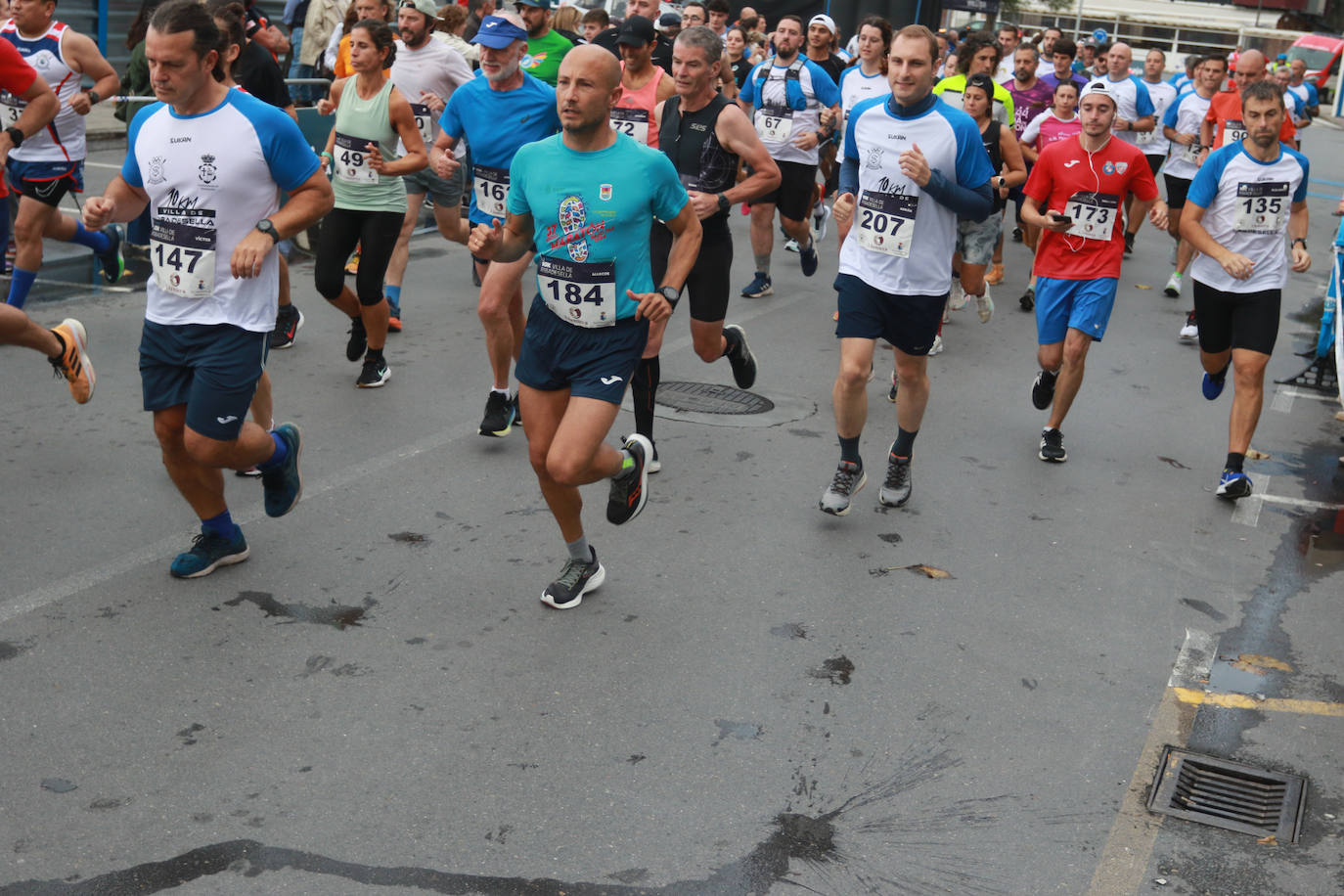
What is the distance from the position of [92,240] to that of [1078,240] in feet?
19.3

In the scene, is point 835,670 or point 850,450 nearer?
point 835,670

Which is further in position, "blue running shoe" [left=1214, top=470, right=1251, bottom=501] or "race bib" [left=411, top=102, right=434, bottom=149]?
"race bib" [left=411, top=102, right=434, bottom=149]

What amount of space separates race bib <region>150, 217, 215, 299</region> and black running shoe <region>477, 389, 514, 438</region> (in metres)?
2.32

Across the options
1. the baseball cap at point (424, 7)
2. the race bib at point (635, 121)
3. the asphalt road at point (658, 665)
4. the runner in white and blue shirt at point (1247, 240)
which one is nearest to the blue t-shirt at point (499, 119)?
the race bib at point (635, 121)

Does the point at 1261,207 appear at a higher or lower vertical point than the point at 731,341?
higher

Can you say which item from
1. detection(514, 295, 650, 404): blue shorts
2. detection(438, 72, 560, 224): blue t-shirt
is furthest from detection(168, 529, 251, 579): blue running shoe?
detection(438, 72, 560, 224): blue t-shirt

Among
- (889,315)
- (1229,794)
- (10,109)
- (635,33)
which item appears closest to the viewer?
(1229,794)

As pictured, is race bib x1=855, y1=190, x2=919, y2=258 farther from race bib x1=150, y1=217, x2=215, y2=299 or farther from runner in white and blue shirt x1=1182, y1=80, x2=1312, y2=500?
race bib x1=150, y1=217, x2=215, y2=299

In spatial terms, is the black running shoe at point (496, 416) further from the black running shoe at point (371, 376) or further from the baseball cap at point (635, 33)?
the baseball cap at point (635, 33)

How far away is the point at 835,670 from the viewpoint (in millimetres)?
4770

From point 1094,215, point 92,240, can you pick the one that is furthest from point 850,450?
point 92,240

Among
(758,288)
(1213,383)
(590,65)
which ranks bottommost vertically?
(758,288)

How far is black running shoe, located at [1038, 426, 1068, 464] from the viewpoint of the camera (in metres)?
7.44

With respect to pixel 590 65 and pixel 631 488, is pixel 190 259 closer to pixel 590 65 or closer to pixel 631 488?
pixel 590 65
